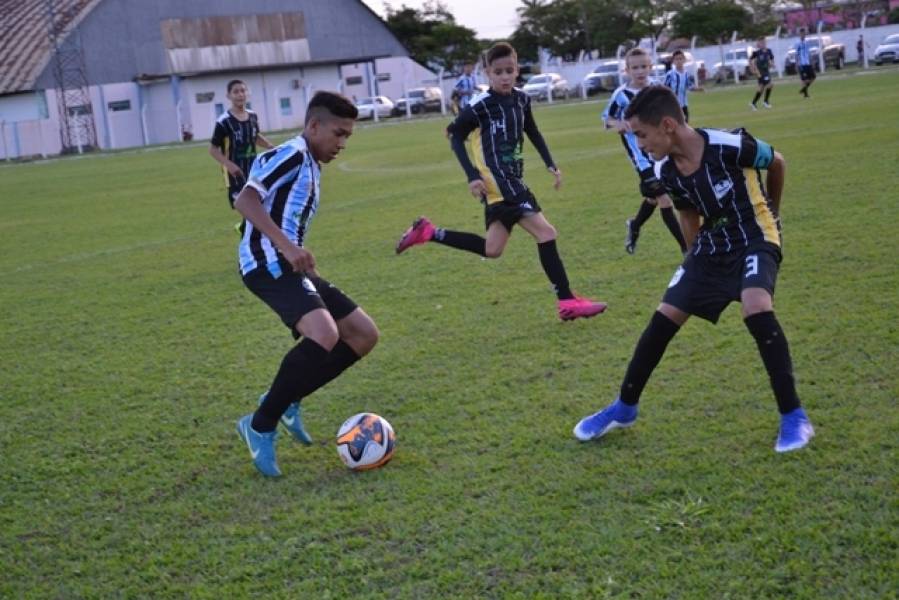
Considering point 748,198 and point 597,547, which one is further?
point 748,198

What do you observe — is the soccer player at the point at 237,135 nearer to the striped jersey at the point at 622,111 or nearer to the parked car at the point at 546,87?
the striped jersey at the point at 622,111

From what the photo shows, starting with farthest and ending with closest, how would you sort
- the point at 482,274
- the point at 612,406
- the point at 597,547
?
1. the point at 482,274
2. the point at 612,406
3. the point at 597,547

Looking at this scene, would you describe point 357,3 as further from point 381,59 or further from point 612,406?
point 612,406

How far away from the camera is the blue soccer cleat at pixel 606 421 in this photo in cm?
512

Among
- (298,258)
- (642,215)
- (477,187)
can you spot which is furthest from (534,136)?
(298,258)

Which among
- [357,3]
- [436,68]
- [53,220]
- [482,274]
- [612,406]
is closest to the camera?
[612,406]

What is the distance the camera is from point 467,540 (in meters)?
4.17

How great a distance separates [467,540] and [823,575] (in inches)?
49.9

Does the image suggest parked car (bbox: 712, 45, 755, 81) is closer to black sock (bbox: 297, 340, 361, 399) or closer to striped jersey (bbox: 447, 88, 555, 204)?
striped jersey (bbox: 447, 88, 555, 204)

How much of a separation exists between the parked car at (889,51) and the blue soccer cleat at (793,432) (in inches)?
1744

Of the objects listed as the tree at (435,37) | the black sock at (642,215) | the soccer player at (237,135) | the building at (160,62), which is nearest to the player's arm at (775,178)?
the black sock at (642,215)

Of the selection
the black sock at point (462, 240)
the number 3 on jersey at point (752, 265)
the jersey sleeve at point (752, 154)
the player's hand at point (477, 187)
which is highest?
the jersey sleeve at point (752, 154)

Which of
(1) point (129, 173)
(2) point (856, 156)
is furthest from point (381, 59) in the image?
(2) point (856, 156)

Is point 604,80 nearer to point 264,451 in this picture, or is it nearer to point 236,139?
point 236,139
